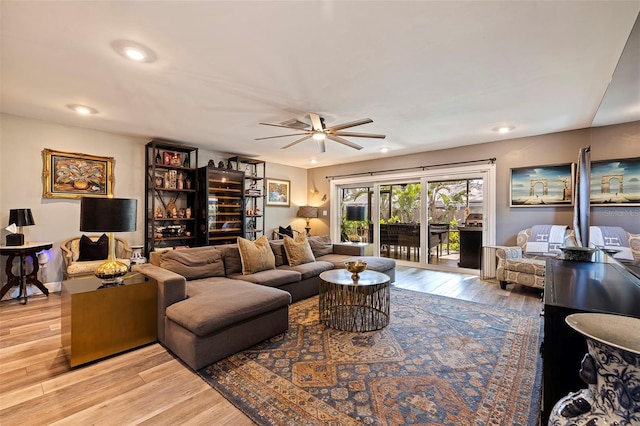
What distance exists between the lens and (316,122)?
11.1 feet

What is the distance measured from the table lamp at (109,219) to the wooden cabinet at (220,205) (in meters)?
2.90

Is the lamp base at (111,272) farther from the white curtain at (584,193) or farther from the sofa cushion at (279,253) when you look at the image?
the white curtain at (584,193)

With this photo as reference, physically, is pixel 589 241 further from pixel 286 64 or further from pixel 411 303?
pixel 286 64

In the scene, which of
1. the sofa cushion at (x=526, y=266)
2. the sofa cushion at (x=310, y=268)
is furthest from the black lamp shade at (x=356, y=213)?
the sofa cushion at (x=526, y=266)

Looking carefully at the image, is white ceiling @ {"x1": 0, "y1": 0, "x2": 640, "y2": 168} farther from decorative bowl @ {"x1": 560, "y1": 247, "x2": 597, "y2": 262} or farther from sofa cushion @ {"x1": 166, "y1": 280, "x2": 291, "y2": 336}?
sofa cushion @ {"x1": 166, "y1": 280, "x2": 291, "y2": 336}

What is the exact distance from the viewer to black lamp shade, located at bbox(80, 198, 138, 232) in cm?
222

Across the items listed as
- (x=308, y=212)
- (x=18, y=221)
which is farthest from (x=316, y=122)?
(x=308, y=212)

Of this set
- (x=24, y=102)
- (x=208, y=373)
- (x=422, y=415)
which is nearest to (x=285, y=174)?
(x=24, y=102)

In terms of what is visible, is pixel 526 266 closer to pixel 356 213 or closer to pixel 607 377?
pixel 356 213

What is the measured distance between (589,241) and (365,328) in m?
2.25

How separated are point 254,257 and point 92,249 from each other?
265 cm

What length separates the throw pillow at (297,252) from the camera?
4047 mm

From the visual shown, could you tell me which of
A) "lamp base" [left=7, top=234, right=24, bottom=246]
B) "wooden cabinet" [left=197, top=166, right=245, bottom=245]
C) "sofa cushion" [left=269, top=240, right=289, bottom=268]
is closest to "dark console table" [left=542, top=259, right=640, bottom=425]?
"sofa cushion" [left=269, top=240, right=289, bottom=268]

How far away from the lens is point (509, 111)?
139 inches
